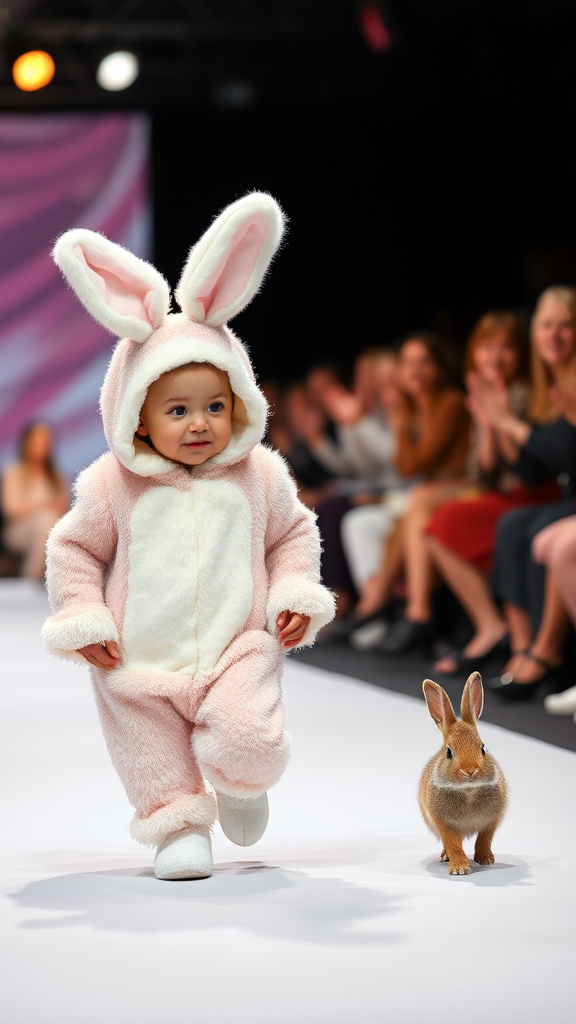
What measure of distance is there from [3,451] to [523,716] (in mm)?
6879

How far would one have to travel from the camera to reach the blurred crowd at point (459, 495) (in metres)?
4.11

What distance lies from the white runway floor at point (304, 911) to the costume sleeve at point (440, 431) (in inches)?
81.8

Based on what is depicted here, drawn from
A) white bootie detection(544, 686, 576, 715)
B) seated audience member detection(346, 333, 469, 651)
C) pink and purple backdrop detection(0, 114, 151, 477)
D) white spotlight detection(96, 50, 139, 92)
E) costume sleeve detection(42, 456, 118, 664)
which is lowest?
white bootie detection(544, 686, 576, 715)

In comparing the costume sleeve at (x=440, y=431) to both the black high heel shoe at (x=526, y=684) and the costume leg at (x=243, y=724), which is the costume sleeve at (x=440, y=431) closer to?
the black high heel shoe at (x=526, y=684)

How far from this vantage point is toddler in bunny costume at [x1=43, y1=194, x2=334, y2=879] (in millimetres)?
2223

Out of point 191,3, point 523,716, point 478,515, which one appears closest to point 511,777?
point 523,716

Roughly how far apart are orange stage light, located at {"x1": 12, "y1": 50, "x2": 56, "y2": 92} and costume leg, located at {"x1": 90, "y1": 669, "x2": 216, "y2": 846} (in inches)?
277

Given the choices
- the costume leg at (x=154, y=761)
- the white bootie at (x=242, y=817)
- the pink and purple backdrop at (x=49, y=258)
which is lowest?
the white bootie at (x=242, y=817)

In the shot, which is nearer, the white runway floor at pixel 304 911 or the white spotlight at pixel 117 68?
the white runway floor at pixel 304 911

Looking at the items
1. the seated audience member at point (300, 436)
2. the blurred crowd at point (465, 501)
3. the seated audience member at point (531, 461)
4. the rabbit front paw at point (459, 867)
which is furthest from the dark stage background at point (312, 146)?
the rabbit front paw at point (459, 867)

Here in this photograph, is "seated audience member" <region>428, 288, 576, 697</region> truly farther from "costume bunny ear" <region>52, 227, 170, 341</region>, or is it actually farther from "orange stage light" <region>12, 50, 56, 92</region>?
"orange stage light" <region>12, 50, 56, 92</region>

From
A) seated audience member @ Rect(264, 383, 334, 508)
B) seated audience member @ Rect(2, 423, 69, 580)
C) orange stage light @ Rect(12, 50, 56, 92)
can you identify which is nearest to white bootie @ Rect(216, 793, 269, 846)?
seated audience member @ Rect(264, 383, 334, 508)

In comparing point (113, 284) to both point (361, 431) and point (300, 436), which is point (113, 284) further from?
point (300, 436)

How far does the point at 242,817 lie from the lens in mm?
2299
